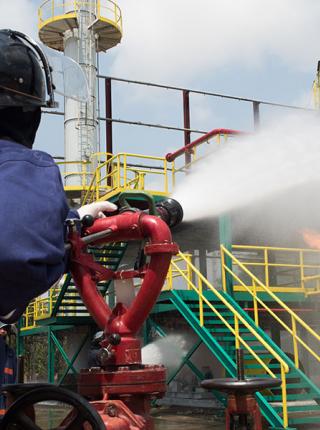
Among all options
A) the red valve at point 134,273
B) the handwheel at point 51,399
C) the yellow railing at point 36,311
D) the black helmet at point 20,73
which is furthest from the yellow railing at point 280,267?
the black helmet at point 20,73

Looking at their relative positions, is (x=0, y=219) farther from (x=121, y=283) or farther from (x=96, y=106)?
(x=96, y=106)

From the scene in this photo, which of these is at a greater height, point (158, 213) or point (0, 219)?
point (158, 213)

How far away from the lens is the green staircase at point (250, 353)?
381 inches

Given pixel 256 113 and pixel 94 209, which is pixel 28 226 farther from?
pixel 256 113

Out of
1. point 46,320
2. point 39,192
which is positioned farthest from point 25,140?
point 46,320

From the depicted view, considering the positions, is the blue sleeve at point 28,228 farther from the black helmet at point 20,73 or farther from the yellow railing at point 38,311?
the yellow railing at point 38,311

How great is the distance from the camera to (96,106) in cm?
2319

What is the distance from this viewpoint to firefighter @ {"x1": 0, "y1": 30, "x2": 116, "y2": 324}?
1105 mm

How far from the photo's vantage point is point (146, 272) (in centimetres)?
318

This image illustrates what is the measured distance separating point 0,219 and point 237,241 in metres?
16.9

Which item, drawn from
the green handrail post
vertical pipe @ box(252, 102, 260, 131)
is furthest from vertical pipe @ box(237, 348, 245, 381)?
vertical pipe @ box(252, 102, 260, 131)

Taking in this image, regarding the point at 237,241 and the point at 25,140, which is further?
the point at 237,241

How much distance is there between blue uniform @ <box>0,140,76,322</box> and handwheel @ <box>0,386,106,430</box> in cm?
76

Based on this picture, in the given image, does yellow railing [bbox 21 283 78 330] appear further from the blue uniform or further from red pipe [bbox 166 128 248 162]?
the blue uniform
